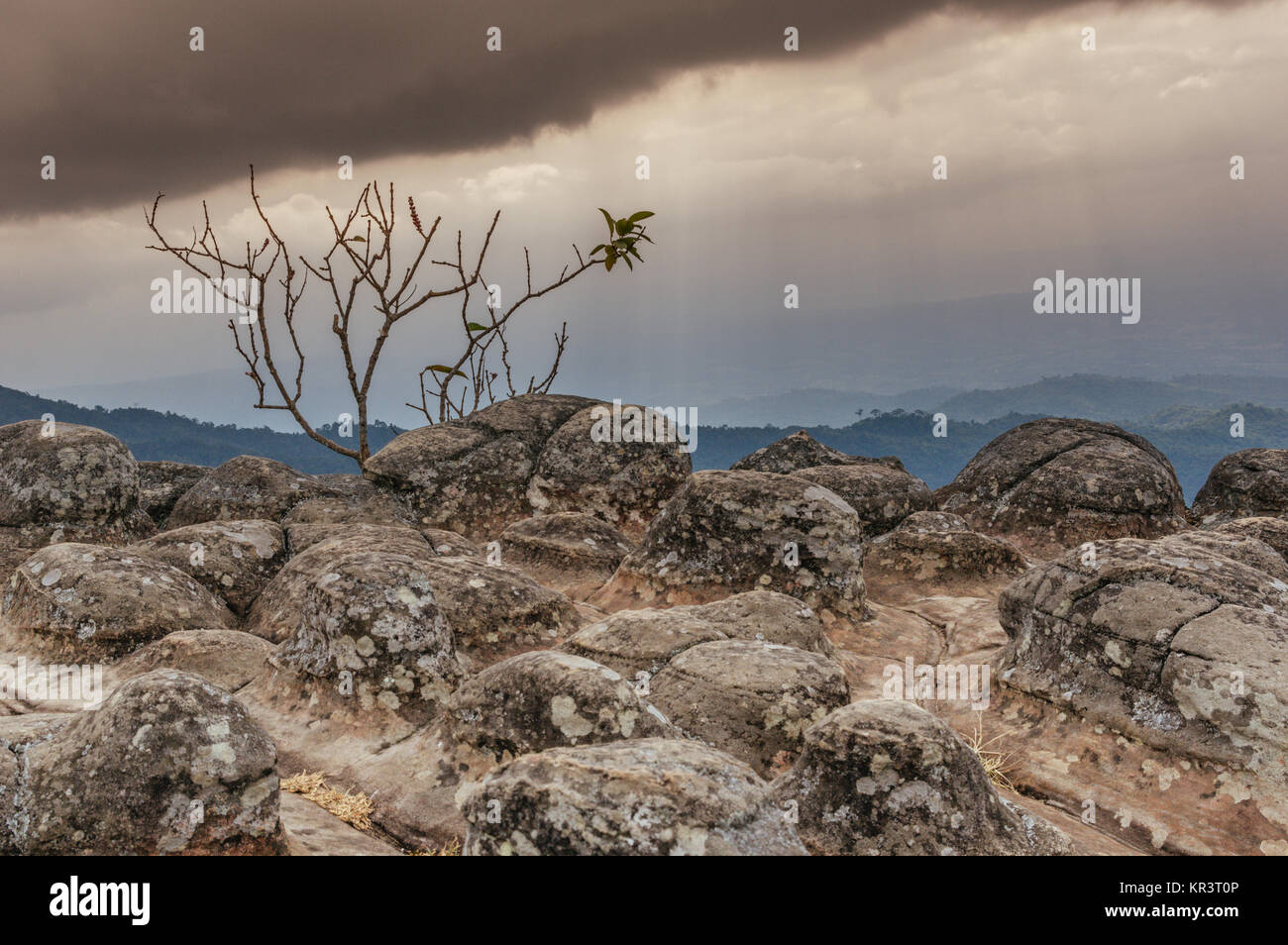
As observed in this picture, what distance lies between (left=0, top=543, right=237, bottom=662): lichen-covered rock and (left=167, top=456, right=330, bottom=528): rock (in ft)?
14.1

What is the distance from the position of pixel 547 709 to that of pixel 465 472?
9.11 m

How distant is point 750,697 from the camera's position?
22.5ft

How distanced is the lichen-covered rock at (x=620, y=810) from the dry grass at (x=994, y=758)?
3.57 m

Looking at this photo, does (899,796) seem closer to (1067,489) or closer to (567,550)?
(567,550)

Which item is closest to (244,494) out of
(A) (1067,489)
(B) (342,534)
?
(B) (342,534)

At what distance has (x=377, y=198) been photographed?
16312 mm

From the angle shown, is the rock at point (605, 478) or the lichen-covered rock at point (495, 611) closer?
the lichen-covered rock at point (495, 611)

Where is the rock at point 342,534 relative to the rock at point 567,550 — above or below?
above

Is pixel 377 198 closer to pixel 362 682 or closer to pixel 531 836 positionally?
pixel 362 682

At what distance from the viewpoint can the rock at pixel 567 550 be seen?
1195 cm

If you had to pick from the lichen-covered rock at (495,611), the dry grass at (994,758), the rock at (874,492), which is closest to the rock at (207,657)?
the lichen-covered rock at (495,611)

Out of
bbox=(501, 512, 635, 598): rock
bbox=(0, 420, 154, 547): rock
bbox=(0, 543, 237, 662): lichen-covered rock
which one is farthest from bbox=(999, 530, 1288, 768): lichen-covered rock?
bbox=(0, 420, 154, 547): rock

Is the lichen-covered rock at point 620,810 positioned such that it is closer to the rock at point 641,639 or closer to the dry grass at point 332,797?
the dry grass at point 332,797

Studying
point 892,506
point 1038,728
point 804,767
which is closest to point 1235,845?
point 1038,728
